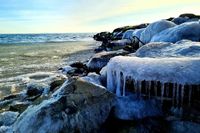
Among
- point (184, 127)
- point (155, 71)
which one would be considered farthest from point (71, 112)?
point (184, 127)

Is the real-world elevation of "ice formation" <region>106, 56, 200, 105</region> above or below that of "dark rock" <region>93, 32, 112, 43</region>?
above

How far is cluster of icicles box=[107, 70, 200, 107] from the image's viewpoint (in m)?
6.00

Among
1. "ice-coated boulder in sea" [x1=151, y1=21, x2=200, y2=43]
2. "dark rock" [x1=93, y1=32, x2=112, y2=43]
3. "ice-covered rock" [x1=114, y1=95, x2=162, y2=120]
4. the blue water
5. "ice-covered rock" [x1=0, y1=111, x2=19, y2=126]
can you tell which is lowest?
the blue water

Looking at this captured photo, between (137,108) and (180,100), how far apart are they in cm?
83

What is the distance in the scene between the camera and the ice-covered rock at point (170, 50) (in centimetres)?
757

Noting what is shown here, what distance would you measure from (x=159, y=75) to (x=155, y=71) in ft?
0.40

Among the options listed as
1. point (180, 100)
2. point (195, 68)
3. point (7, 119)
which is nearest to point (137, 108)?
point (180, 100)

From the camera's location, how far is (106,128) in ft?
19.5

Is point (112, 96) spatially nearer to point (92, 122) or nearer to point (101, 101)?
point (101, 101)

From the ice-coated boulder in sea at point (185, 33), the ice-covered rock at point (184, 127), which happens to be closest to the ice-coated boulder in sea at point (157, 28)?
the ice-coated boulder in sea at point (185, 33)

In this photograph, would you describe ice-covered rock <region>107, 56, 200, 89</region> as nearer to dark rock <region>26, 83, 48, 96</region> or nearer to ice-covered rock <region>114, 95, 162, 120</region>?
ice-covered rock <region>114, 95, 162, 120</region>

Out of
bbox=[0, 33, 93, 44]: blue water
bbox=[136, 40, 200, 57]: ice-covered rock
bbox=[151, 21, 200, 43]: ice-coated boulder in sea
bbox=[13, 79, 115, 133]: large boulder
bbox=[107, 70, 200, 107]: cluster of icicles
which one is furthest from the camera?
bbox=[0, 33, 93, 44]: blue water

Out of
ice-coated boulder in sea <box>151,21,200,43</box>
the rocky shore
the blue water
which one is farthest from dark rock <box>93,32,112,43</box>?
the rocky shore

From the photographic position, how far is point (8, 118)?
793 cm
